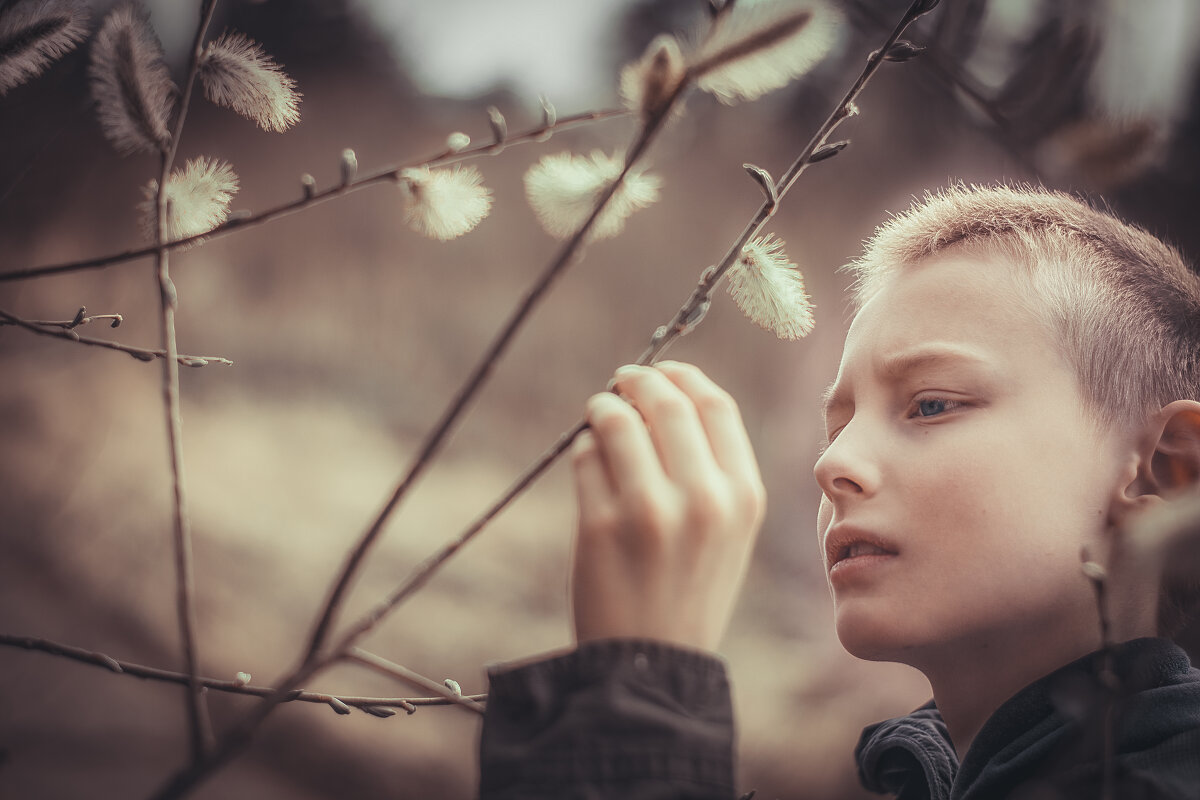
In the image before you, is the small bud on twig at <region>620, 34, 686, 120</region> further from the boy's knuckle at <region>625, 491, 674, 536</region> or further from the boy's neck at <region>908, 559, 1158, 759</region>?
the boy's neck at <region>908, 559, 1158, 759</region>

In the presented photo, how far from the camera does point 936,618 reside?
342mm

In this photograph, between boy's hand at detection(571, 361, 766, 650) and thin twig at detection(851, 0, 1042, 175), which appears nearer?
boy's hand at detection(571, 361, 766, 650)

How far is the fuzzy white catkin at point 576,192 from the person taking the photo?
271mm

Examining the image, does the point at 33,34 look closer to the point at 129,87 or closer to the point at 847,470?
the point at 129,87

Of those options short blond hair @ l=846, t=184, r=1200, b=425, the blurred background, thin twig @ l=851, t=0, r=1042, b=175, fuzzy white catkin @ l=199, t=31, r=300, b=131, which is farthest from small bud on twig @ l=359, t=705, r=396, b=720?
thin twig @ l=851, t=0, r=1042, b=175

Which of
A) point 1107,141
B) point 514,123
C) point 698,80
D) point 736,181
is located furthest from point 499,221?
point 698,80

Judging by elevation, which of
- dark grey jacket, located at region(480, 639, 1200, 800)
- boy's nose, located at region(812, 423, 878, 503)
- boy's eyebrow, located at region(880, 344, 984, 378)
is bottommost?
dark grey jacket, located at region(480, 639, 1200, 800)

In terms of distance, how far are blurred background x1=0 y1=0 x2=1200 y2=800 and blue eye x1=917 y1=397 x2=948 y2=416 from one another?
0.30 meters

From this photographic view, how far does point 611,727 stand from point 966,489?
0.20m

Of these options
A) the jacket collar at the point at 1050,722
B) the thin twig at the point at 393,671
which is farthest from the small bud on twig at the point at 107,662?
the jacket collar at the point at 1050,722

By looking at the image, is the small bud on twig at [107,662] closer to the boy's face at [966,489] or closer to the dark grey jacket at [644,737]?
the dark grey jacket at [644,737]

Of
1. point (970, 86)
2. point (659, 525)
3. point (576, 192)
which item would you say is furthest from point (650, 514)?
point (970, 86)

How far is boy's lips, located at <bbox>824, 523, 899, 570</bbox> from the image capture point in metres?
0.35

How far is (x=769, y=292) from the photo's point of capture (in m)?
0.30
